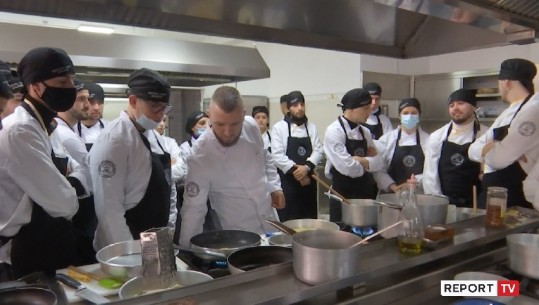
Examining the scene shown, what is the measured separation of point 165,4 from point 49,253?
3.29 ft

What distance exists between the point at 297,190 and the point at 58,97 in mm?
2701

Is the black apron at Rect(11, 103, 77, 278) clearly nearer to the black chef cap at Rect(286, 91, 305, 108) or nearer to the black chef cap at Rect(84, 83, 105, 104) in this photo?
the black chef cap at Rect(84, 83, 105, 104)

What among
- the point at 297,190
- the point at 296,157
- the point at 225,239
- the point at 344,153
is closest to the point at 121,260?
the point at 225,239

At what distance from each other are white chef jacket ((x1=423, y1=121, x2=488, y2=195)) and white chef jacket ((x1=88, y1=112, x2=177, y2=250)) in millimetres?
1964

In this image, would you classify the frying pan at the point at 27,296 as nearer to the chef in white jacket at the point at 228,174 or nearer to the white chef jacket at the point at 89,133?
the chef in white jacket at the point at 228,174

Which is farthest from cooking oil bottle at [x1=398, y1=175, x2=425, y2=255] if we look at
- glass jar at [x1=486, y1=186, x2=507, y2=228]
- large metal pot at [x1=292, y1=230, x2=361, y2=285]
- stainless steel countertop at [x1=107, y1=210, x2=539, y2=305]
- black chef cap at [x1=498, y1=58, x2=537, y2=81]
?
black chef cap at [x1=498, y1=58, x2=537, y2=81]

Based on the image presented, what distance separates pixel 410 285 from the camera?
47.0 inches

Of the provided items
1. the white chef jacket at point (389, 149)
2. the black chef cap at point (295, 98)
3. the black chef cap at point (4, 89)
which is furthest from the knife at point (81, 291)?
the black chef cap at point (295, 98)

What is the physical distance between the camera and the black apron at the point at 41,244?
4.46ft

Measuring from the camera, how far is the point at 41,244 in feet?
4.61

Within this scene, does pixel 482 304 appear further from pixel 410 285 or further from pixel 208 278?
pixel 208 278

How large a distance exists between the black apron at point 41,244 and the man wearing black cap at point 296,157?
251cm

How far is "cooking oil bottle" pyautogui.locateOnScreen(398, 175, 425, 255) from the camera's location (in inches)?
45.9

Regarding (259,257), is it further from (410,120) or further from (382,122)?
(382,122)
